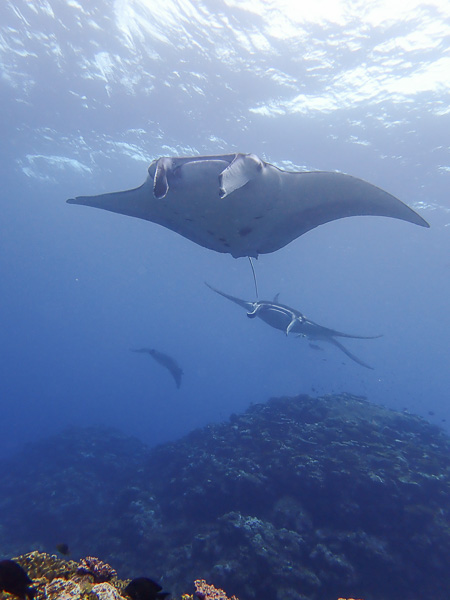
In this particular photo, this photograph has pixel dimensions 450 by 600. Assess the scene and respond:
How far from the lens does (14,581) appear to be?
2.36 m

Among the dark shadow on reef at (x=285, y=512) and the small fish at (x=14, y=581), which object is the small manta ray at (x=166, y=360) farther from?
the small fish at (x=14, y=581)

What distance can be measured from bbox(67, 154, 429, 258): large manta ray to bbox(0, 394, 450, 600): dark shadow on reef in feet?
21.7

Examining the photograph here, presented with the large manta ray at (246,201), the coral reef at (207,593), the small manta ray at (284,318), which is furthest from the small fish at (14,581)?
the small manta ray at (284,318)

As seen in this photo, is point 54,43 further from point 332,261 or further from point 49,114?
point 332,261

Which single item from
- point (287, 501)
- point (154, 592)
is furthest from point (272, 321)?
point (154, 592)

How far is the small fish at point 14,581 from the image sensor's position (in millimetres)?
2337

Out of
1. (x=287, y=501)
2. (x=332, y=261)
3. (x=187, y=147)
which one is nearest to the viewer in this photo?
(x=287, y=501)

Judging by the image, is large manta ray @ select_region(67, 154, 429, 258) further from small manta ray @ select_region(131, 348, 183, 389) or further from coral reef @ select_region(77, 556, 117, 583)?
small manta ray @ select_region(131, 348, 183, 389)

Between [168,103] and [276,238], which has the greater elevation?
[168,103]

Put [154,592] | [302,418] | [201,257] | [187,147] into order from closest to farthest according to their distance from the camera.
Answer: [154,592], [302,418], [187,147], [201,257]

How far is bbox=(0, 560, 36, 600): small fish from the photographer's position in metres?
2.34

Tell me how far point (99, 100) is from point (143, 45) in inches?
239

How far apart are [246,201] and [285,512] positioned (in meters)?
7.67

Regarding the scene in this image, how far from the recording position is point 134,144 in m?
24.0
